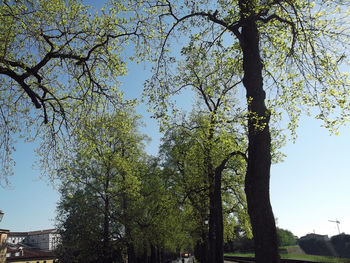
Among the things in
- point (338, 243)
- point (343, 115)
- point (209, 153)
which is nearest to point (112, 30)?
point (343, 115)

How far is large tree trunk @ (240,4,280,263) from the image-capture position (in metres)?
6.86

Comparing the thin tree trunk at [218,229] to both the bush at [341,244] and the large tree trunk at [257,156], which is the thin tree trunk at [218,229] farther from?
the bush at [341,244]

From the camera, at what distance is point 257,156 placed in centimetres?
754

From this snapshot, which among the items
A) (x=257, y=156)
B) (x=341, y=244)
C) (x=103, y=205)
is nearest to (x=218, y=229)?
(x=257, y=156)

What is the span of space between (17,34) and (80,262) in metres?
21.3

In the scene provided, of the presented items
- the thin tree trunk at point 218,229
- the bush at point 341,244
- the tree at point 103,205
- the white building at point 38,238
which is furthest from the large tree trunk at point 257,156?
the white building at point 38,238

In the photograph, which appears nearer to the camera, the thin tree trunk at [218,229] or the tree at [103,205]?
the thin tree trunk at [218,229]

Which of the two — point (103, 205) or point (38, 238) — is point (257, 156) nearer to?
point (103, 205)

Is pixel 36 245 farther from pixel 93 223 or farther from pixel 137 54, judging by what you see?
pixel 137 54

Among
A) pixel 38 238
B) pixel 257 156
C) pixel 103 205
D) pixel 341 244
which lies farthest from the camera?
pixel 38 238

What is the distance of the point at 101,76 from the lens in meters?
11.4

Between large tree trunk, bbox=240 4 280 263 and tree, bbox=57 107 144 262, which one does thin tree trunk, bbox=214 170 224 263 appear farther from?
tree, bbox=57 107 144 262

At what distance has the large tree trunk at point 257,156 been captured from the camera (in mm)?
6858

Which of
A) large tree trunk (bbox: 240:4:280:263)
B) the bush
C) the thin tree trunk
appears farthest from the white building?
large tree trunk (bbox: 240:4:280:263)
